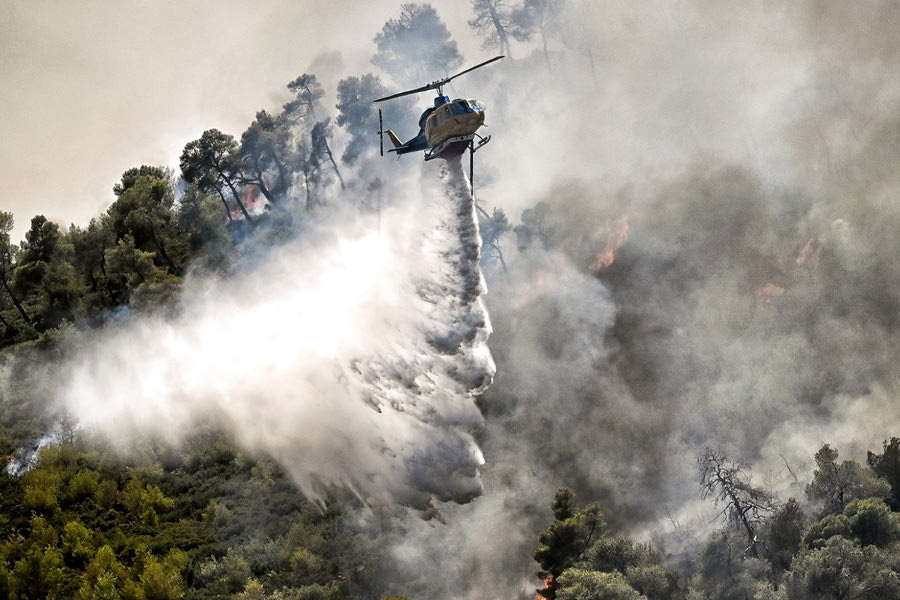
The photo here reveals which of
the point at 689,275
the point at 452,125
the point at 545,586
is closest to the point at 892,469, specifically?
the point at 545,586

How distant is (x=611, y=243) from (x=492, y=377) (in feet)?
76.8

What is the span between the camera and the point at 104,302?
51.8 meters

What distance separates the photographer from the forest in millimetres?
35438

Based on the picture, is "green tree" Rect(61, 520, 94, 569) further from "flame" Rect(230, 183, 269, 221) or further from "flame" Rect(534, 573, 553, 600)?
"flame" Rect(230, 183, 269, 221)

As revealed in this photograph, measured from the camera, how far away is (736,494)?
39.9 m

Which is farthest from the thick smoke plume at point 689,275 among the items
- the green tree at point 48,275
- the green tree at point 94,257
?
the green tree at point 48,275

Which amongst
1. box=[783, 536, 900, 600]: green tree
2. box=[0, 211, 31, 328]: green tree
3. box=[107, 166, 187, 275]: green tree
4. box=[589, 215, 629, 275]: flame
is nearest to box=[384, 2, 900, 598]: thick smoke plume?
box=[589, 215, 629, 275]: flame

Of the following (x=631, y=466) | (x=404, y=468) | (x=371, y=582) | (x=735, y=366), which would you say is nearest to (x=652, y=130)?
(x=735, y=366)

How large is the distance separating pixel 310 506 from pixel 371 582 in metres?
5.41

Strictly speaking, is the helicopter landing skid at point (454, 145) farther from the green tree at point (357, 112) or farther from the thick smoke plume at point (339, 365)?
the green tree at point (357, 112)

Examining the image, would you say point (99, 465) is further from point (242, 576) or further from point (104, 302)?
point (104, 302)

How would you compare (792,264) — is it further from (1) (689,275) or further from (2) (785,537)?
(2) (785,537)

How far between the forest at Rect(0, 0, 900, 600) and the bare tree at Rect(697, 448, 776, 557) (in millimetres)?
318

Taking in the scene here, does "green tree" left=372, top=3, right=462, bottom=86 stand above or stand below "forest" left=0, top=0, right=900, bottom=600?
above
